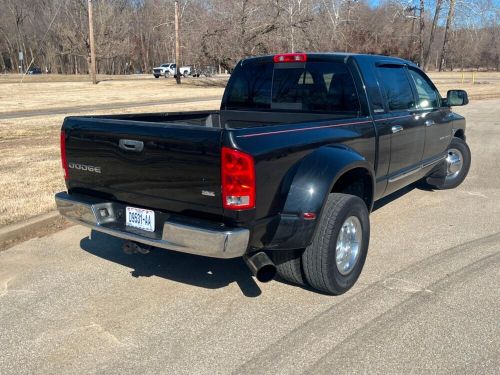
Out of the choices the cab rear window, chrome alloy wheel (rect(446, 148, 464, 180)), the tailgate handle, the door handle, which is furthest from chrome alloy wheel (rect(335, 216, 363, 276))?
chrome alloy wheel (rect(446, 148, 464, 180))

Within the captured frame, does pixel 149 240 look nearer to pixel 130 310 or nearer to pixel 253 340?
pixel 130 310

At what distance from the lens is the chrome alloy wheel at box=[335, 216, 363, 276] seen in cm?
385

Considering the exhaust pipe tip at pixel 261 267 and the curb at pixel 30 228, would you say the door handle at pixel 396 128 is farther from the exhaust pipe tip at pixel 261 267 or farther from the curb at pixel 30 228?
the curb at pixel 30 228

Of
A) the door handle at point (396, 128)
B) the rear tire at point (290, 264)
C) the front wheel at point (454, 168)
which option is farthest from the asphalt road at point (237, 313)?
the front wheel at point (454, 168)

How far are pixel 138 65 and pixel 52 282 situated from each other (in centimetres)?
9869

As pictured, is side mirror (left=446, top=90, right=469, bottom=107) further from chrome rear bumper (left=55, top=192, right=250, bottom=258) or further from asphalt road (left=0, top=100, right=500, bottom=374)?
chrome rear bumper (left=55, top=192, right=250, bottom=258)

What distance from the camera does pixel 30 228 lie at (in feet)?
17.2

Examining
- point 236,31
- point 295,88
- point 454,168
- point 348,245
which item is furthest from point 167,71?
point 348,245

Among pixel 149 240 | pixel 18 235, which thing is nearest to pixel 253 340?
pixel 149 240

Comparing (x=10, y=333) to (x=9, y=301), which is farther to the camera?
(x=9, y=301)

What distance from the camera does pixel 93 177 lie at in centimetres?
386

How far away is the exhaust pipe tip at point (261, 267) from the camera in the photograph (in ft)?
10.6

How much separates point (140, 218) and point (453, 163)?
5.11m

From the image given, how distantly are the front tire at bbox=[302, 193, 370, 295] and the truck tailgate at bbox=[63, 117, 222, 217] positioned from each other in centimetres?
85
